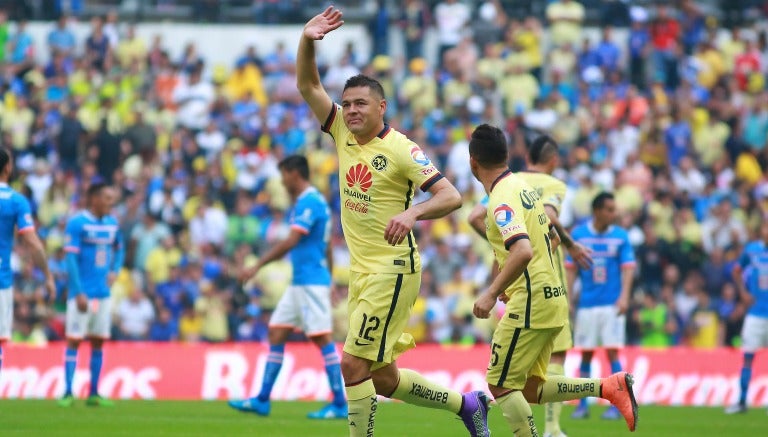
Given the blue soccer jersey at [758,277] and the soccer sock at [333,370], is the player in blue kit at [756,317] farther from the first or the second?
the soccer sock at [333,370]

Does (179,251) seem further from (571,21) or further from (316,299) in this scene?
(571,21)

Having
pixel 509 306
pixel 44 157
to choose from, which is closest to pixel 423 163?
pixel 509 306

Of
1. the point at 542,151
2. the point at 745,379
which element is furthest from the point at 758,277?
the point at 542,151

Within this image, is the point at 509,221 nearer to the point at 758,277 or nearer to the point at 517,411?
the point at 517,411

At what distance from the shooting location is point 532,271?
10078 millimetres

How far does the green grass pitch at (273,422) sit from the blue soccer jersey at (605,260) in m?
1.53

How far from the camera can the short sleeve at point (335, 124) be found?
33.6 ft

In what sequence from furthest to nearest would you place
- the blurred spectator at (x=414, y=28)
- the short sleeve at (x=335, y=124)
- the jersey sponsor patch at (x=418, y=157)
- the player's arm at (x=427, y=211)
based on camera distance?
1. the blurred spectator at (x=414, y=28)
2. the short sleeve at (x=335, y=124)
3. the jersey sponsor patch at (x=418, y=157)
4. the player's arm at (x=427, y=211)

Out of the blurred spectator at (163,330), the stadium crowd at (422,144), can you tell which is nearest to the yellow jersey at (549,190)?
the stadium crowd at (422,144)

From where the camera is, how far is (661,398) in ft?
64.8

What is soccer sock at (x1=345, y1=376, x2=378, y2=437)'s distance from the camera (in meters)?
9.73

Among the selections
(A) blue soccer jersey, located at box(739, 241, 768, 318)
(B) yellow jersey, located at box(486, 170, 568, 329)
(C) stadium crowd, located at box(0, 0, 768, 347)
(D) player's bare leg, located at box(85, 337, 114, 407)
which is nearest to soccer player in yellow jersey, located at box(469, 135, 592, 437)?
(B) yellow jersey, located at box(486, 170, 568, 329)

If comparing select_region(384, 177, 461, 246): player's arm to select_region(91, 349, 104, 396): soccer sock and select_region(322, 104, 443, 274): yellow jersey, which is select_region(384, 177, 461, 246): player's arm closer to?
select_region(322, 104, 443, 274): yellow jersey

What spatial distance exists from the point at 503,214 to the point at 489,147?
62cm
